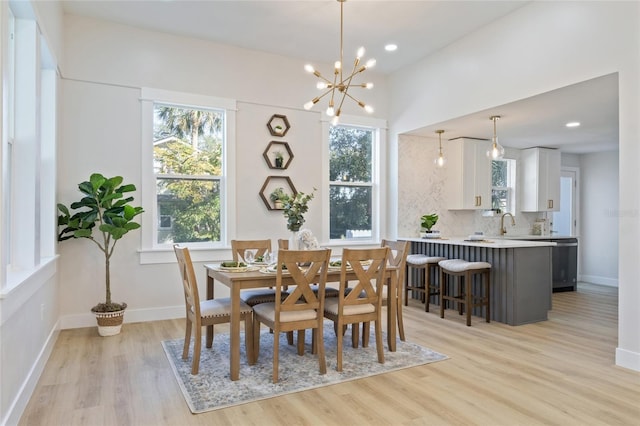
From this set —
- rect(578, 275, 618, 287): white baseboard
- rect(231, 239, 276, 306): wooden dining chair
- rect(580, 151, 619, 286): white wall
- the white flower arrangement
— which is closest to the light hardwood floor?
rect(231, 239, 276, 306): wooden dining chair

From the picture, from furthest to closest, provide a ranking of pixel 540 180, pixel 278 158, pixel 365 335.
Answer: pixel 540 180, pixel 278 158, pixel 365 335

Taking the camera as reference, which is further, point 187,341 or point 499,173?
point 499,173

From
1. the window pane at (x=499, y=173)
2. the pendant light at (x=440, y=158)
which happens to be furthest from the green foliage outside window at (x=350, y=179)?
the window pane at (x=499, y=173)

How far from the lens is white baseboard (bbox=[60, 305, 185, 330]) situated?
4301 mm

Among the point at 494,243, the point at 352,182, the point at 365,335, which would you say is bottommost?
the point at 365,335

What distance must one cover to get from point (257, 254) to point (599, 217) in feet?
21.5

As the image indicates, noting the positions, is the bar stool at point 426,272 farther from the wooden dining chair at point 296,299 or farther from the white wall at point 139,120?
the wooden dining chair at point 296,299

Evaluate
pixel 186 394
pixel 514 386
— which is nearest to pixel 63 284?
pixel 186 394

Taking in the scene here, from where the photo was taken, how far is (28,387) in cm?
266

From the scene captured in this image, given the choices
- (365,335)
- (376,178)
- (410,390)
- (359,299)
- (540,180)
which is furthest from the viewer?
(540,180)

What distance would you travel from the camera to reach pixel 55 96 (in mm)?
3910

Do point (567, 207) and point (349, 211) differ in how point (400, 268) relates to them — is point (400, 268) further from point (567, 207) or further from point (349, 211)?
point (567, 207)

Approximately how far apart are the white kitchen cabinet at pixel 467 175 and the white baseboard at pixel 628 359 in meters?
3.19

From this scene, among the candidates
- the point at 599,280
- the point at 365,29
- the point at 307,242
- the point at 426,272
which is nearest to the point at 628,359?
the point at 426,272
